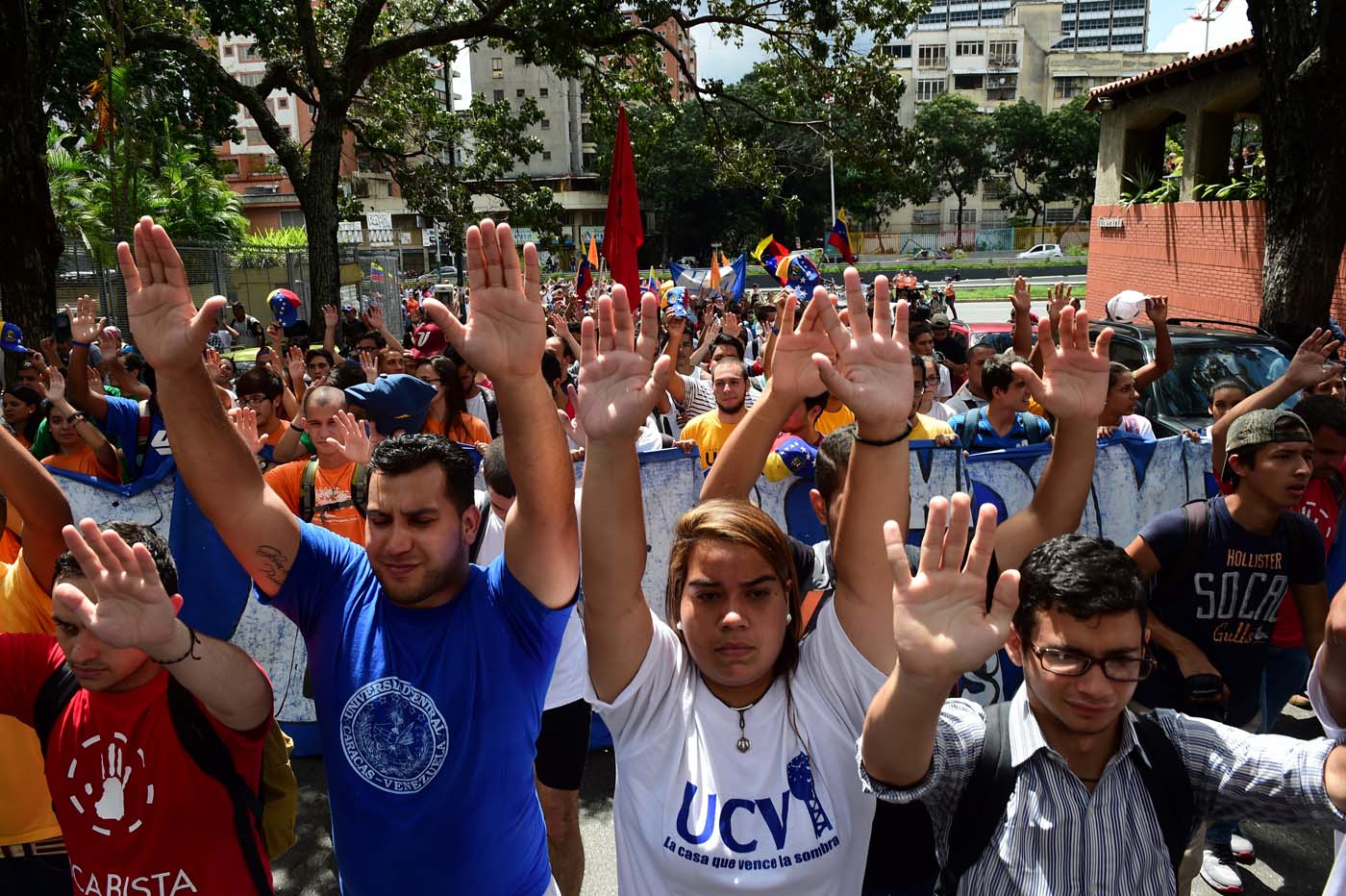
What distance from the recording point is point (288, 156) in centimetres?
1677

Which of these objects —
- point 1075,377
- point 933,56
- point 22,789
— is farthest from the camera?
point 933,56

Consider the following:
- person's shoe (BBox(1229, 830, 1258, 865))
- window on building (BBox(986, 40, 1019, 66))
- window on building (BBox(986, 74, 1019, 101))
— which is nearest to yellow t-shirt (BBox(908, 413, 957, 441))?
person's shoe (BBox(1229, 830, 1258, 865))

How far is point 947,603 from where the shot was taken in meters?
1.76

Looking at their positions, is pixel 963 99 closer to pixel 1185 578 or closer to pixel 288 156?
pixel 288 156

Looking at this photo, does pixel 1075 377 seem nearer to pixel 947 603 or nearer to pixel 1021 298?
pixel 947 603

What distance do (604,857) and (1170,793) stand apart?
2.58 metres

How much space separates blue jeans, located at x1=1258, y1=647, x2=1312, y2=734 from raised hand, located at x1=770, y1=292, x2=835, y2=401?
94.1 inches

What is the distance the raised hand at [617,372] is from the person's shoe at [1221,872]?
2.98 meters

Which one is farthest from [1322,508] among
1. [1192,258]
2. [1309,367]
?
[1192,258]

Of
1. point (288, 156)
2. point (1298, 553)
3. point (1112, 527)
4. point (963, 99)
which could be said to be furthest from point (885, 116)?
point (963, 99)

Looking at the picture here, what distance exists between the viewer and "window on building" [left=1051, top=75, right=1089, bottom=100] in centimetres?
8331

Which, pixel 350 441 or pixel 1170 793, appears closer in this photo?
pixel 1170 793

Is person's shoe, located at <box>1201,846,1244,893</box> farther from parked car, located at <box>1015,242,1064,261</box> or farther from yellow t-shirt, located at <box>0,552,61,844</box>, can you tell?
parked car, located at <box>1015,242,1064,261</box>

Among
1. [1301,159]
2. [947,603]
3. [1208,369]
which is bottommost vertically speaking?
[1208,369]
